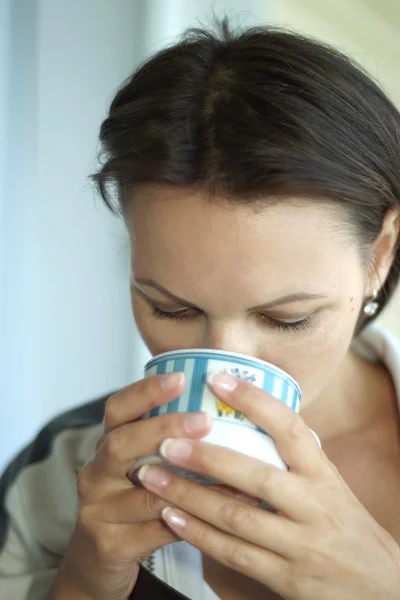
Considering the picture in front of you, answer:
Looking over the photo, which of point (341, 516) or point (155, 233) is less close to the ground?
point (155, 233)

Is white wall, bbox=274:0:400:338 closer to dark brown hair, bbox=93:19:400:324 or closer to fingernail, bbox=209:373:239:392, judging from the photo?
dark brown hair, bbox=93:19:400:324

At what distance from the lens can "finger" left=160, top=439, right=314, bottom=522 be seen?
1.78 feet

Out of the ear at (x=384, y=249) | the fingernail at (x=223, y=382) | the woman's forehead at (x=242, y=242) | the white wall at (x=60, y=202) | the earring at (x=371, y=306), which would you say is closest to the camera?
the fingernail at (x=223, y=382)

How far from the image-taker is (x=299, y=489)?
576 millimetres

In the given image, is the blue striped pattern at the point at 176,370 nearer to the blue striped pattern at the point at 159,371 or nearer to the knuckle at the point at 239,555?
the blue striped pattern at the point at 159,371

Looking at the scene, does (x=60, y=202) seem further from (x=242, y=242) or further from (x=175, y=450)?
(x=175, y=450)

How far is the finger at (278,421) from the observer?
542 millimetres

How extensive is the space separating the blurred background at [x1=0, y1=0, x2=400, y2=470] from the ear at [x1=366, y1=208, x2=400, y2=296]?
2.22 feet

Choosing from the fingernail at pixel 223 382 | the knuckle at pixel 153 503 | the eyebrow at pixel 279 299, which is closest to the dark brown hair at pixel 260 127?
the eyebrow at pixel 279 299

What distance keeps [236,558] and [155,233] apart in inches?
13.4

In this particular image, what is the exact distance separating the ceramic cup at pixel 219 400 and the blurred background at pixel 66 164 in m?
0.88

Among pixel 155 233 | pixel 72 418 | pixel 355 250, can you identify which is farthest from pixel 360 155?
pixel 72 418

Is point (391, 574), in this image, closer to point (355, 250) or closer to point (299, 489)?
point (299, 489)

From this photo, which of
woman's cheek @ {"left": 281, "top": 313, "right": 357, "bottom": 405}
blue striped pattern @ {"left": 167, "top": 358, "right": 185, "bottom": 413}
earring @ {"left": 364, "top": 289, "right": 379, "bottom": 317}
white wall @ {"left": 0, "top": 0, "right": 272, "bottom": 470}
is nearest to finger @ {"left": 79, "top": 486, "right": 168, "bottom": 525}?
blue striped pattern @ {"left": 167, "top": 358, "right": 185, "bottom": 413}
